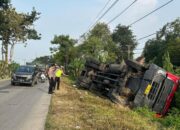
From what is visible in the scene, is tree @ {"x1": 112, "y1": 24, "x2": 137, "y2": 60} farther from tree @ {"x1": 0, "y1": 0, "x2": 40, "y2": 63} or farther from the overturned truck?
the overturned truck

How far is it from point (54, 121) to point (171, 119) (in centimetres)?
729

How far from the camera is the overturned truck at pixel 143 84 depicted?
2105 cm

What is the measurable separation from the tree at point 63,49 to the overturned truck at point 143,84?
2240 inches

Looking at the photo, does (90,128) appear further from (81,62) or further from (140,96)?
(81,62)

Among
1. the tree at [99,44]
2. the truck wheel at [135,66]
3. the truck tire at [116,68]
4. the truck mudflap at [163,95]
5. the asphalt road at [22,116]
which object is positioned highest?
the tree at [99,44]

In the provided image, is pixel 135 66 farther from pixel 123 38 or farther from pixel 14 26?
pixel 123 38

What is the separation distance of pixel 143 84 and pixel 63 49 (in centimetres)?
6575

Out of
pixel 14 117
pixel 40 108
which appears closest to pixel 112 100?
pixel 40 108

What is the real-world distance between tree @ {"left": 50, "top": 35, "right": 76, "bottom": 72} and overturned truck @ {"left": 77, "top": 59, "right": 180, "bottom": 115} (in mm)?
56889

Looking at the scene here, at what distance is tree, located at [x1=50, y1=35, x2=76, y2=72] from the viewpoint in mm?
84875

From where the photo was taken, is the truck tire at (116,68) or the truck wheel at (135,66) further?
the truck tire at (116,68)

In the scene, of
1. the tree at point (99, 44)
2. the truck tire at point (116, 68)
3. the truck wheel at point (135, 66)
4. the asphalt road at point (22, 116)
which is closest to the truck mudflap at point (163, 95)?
the truck wheel at point (135, 66)

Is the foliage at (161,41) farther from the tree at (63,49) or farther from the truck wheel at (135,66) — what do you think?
the truck wheel at (135,66)

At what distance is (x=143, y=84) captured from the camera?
21672 mm
